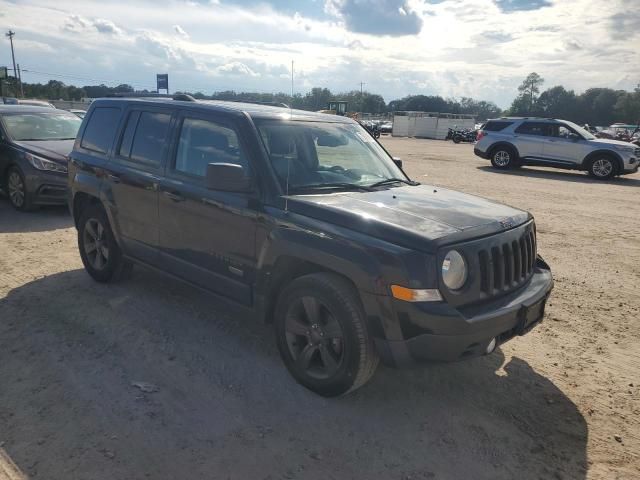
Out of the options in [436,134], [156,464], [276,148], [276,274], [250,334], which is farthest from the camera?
[436,134]

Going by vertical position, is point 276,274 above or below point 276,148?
below

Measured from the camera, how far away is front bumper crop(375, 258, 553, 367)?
2.85 metres

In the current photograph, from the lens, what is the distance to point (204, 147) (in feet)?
13.4

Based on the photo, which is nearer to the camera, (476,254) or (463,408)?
(476,254)

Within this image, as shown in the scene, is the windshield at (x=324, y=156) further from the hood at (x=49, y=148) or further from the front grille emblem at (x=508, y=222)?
the hood at (x=49, y=148)

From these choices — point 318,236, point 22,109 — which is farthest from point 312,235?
Result: point 22,109

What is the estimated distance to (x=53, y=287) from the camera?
5.25 meters

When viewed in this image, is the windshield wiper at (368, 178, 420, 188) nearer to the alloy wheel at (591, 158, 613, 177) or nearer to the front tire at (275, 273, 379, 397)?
the front tire at (275, 273, 379, 397)

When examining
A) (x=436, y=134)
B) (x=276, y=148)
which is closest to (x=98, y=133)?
(x=276, y=148)

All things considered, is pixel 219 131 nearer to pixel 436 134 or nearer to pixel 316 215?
pixel 316 215

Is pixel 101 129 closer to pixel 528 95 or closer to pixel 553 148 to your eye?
pixel 553 148

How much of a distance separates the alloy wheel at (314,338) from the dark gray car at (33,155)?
21.4 feet

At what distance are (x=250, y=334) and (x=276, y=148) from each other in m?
1.60

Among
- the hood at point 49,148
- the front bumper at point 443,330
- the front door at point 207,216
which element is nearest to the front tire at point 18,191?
the hood at point 49,148
